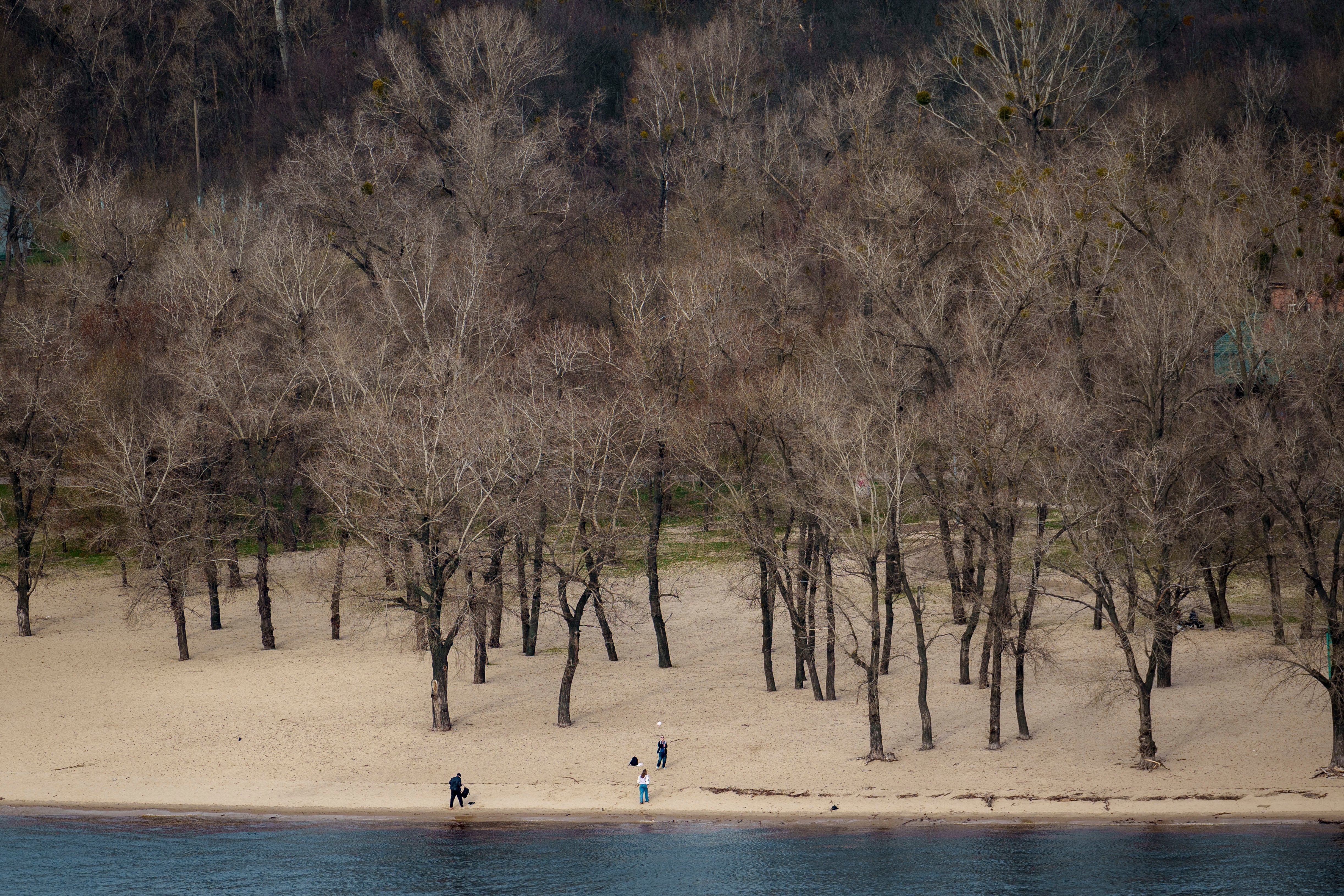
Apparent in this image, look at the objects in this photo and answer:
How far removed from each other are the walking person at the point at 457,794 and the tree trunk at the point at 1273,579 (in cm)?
2530

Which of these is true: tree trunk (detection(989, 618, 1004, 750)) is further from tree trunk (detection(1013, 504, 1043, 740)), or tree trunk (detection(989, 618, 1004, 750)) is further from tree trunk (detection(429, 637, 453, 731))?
tree trunk (detection(429, 637, 453, 731))

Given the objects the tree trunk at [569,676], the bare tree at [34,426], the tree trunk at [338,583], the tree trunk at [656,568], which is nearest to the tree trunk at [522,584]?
the tree trunk at [569,676]

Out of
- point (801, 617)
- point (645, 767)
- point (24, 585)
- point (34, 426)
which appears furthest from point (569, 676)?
point (34, 426)

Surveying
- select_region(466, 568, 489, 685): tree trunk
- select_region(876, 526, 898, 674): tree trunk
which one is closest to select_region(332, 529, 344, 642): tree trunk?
select_region(466, 568, 489, 685): tree trunk

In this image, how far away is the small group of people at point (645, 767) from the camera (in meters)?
35.3

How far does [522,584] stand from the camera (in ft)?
154

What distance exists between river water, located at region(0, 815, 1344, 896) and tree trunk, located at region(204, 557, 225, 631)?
1789 cm

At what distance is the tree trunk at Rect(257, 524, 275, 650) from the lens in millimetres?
50188

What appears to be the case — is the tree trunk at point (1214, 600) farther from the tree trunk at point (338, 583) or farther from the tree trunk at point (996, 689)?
the tree trunk at point (338, 583)

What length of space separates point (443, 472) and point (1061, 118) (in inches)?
1824

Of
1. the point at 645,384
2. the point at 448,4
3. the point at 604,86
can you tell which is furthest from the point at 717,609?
the point at 448,4

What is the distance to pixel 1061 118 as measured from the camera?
70875 millimetres

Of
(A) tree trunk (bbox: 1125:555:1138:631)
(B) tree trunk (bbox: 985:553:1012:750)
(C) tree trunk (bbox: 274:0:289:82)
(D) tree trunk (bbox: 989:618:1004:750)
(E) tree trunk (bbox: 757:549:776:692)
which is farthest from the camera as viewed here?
(C) tree trunk (bbox: 274:0:289:82)

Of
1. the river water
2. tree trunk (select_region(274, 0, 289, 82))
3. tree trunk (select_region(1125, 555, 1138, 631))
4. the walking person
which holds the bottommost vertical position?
the river water
